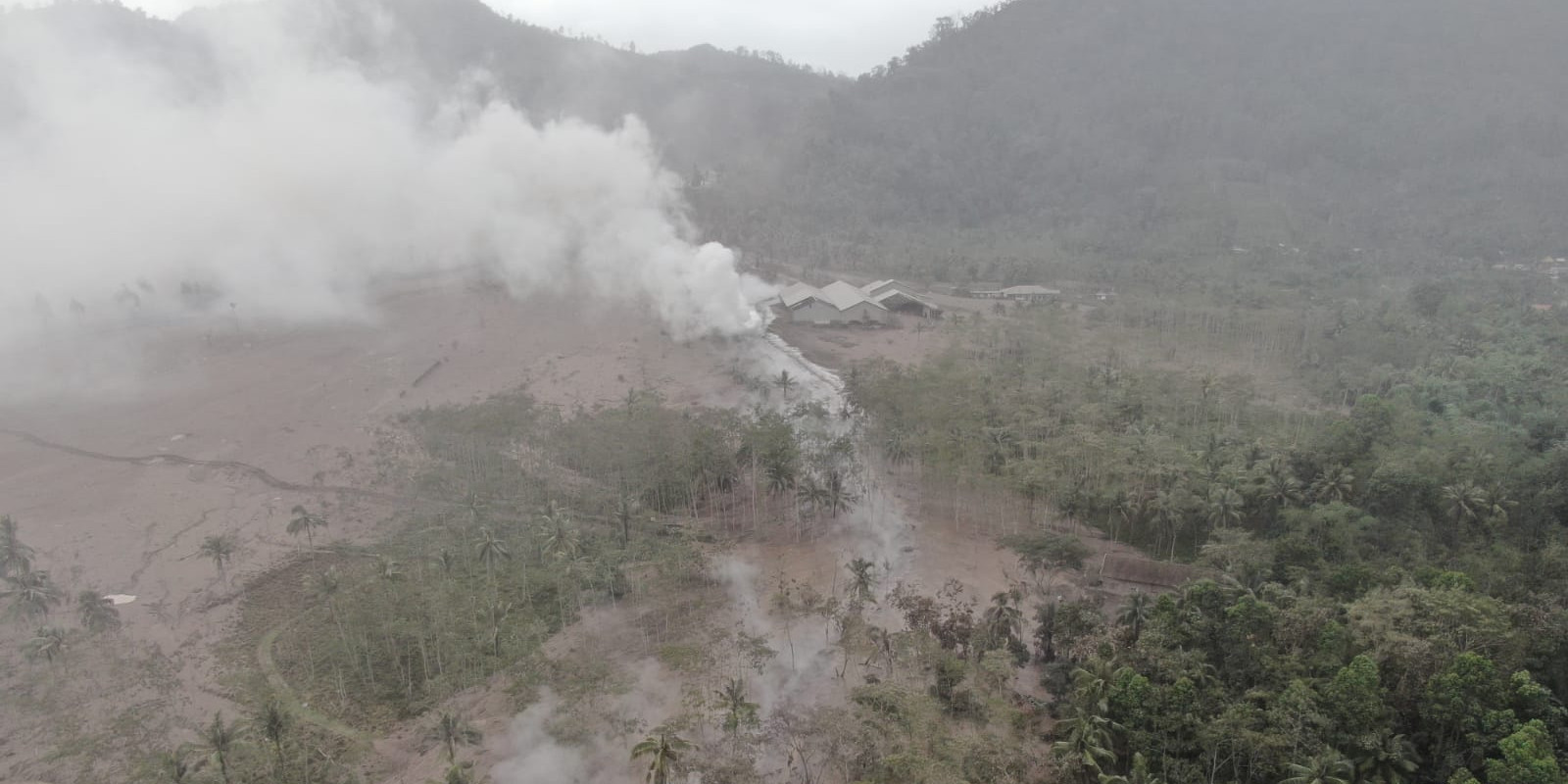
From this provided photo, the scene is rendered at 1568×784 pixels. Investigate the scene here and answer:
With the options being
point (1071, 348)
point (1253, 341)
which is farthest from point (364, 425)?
point (1253, 341)

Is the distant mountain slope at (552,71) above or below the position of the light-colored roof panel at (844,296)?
above

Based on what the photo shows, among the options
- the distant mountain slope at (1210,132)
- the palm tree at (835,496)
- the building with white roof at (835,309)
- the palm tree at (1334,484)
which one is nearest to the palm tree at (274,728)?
the palm tree at (835,496)

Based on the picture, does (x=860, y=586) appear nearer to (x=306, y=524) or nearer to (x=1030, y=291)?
(x=306, y=524)

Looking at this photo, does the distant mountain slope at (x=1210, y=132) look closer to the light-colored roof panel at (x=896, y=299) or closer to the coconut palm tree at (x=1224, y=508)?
the light-colored roof panel at (x=896, y=299)

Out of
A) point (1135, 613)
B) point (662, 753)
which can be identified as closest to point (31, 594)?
point (662, 753)

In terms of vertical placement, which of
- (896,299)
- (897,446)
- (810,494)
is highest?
(896,299)
